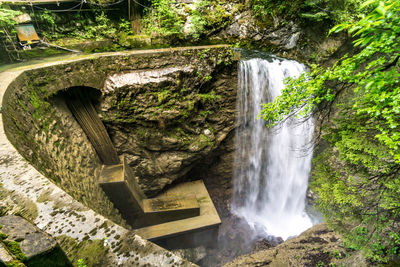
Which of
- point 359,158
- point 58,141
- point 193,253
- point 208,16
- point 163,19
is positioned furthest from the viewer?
point 208,16

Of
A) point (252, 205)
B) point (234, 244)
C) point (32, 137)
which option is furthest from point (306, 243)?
point (32, 137)

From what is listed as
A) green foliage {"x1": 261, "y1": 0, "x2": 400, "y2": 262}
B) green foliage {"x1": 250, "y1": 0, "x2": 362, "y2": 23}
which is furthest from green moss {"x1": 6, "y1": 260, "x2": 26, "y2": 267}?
green foliage {"x1": 250, "y1": 0, "x2": 362, "y2": 23}

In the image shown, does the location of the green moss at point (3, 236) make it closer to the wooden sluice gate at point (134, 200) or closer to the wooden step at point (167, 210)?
the wooden sluice gate at point (134, 200)

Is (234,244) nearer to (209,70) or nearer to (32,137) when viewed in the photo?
(209,70)

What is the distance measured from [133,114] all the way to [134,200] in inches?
99.7

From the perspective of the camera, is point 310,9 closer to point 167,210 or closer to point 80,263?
point 167,210

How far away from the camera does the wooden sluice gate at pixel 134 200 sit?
4.68 metres

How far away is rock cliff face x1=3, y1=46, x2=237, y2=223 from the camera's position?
132 inches

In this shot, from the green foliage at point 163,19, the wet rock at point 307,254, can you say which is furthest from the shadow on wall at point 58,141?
the wet rock at point 307,254

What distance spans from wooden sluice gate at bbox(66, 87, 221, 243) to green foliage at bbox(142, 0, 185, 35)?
4014mm

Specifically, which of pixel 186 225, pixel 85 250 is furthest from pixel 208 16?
pixel 85 250

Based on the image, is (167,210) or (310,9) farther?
(310,9)

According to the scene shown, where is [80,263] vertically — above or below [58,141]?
above

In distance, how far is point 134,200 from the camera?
199 inches
